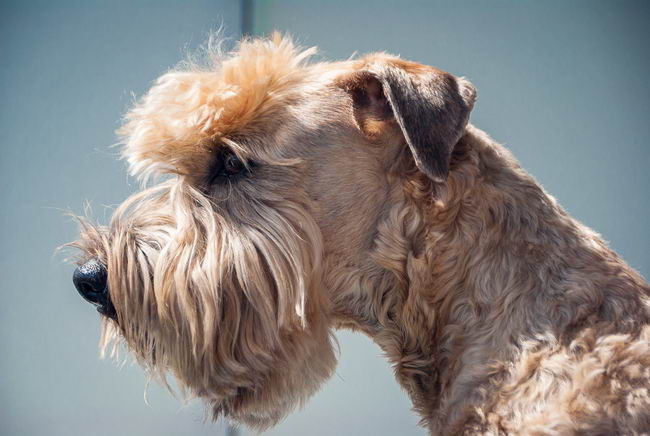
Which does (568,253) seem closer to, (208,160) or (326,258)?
(326,258)

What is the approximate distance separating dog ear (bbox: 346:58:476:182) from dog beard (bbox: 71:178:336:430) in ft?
1.03

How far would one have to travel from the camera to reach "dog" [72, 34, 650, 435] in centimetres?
151

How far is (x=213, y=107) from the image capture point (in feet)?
5.50

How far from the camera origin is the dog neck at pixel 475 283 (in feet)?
4.81

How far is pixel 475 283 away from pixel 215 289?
2.00 ft

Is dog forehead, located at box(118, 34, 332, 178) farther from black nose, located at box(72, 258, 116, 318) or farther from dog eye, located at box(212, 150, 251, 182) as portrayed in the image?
black nose, located at box(72, 258, 116, 318)

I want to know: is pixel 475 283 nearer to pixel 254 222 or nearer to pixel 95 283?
pixel 254 222

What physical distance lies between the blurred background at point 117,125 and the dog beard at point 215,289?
156 cm

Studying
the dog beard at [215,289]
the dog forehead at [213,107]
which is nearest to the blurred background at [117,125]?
the dog forehead at [213,107]

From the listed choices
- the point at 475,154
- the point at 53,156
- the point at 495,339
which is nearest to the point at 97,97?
the point at 53,156

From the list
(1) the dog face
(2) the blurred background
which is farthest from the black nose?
(2) the blurred background

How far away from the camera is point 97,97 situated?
3244 millimetres

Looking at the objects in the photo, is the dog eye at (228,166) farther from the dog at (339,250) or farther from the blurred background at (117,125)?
the blurred background at (117,125)

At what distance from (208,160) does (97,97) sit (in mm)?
1772
